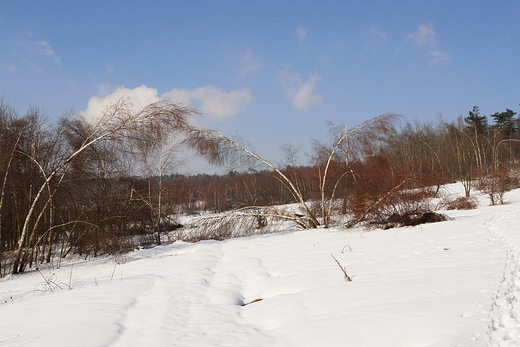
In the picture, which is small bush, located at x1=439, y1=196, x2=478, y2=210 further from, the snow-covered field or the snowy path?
the snowy path

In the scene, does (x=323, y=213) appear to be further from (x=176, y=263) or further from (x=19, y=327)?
(x=19, y=327)

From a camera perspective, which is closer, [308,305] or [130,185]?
[308,305]

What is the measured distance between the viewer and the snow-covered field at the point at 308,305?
9.01 ft

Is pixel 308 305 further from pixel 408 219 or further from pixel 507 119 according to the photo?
pixel 507 119

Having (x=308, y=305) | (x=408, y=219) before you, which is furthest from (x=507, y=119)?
(x=308, y=305)

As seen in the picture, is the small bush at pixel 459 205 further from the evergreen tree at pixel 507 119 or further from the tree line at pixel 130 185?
the evergreen tree at pixel 507 119

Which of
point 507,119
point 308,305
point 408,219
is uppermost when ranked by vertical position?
point 507,119

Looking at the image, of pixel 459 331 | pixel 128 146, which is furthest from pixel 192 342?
pixel 128 146

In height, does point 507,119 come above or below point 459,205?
above

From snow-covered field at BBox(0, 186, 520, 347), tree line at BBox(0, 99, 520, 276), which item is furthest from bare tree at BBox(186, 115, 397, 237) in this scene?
snow-covered field at BBox(0, 186, 520, 347)

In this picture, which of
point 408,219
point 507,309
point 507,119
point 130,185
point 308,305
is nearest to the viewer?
point 507,309

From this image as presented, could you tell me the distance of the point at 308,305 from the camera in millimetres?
3785

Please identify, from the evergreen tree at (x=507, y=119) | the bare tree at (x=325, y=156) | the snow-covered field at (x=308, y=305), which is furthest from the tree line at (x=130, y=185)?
the evergreen tree at (x=507, y=119)

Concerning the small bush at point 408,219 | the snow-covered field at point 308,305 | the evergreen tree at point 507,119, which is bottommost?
the snow-covered field at point 308,305
